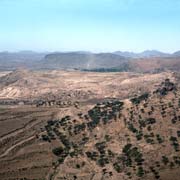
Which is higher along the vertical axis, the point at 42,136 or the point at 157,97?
the point at 157,97

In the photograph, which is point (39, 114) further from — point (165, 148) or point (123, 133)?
point (165, 148)

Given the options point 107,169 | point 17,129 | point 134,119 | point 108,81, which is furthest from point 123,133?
point 108,81

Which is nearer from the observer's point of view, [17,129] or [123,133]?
[123,133]

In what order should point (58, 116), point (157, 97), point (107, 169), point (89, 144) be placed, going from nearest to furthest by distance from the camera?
point (107, 169)
point (89, 144)
point (157, 97)
point (58, 116)

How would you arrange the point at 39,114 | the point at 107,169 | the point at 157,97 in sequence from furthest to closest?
1. the point at 39,114
2. the point at 157,97
3. the point at 107,169

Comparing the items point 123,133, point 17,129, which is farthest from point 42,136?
point 123,133

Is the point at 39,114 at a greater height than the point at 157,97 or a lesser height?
lesser

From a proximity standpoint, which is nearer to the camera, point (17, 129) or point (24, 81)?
point (17, 129)

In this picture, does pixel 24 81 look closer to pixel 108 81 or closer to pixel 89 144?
pixel 108 81

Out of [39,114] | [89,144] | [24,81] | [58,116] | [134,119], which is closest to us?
[89,144]
